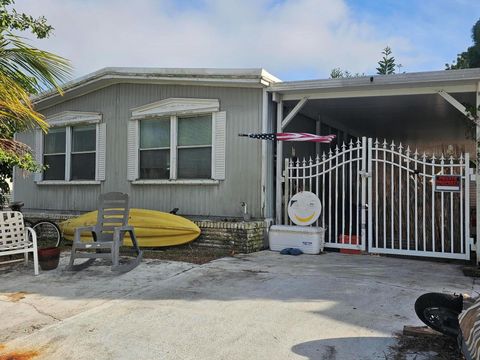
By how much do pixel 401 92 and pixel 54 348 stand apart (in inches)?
252

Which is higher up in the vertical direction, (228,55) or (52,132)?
(228,55)

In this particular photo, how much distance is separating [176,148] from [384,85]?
13.6 ft

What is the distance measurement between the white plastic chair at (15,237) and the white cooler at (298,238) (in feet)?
12.6

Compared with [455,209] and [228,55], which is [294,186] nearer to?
[455,209]

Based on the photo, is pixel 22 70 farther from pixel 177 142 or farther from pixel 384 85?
pixel 384 85

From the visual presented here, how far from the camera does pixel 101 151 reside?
9.35 m

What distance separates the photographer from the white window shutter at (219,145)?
25.8ft

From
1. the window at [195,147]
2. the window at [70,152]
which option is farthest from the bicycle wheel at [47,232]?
the window at [195,147]

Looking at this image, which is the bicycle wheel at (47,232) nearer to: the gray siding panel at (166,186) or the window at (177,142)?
the gray siding panel at (166,186)

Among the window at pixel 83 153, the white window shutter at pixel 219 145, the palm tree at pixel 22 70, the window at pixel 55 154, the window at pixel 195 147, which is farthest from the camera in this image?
the window at pixel 55 154

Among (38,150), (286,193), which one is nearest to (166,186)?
(286,193)

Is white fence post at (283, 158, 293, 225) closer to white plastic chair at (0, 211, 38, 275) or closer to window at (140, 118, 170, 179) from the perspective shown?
window at (140, 118, 170, 179)

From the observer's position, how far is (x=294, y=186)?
7934 millimetres

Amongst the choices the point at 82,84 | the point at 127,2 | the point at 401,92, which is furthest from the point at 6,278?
the point at 401,92
